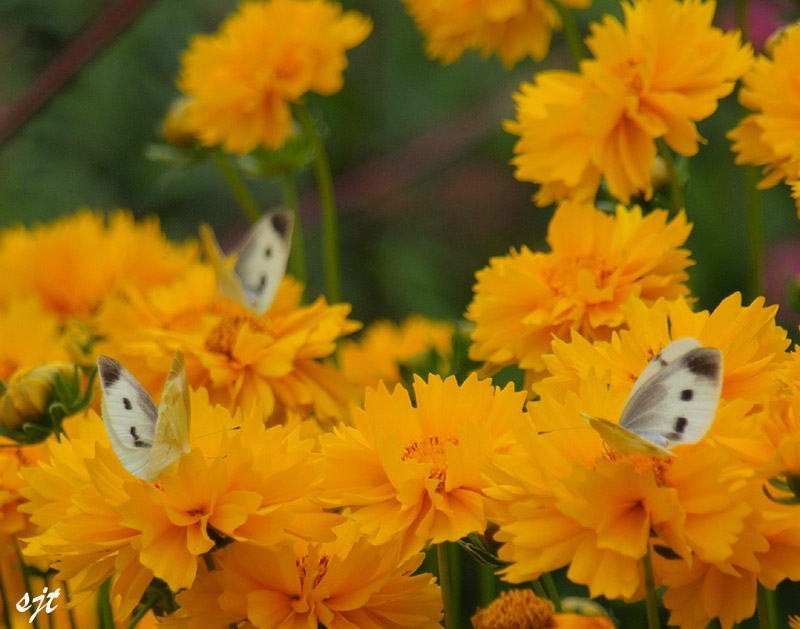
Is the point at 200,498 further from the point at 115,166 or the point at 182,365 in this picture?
the point at 115,166

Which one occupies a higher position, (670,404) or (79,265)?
(670,404)

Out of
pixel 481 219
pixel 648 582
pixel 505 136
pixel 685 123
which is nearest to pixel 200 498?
pixel 648 582

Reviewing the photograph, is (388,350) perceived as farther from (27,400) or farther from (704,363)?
(704,363)

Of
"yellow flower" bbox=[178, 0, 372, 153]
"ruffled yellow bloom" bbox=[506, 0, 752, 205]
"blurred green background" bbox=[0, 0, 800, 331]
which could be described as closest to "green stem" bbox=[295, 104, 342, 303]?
"yellow flower" bbox=[178, 0, 372, 153]

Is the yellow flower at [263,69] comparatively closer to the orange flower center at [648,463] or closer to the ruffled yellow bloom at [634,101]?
the ruffled yellow bloom at [634,101]

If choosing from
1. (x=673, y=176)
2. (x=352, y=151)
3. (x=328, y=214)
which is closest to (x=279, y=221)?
(x=328, y=214)

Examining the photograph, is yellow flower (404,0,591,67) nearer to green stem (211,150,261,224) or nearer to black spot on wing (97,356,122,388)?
green stem (211,150,261,224)

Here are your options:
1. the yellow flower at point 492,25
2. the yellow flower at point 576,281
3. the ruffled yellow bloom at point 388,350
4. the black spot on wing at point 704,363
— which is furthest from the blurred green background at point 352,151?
the black spot on wing at point 704,363
